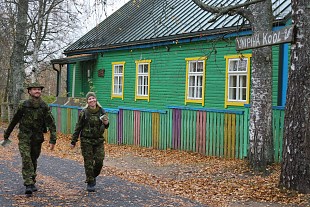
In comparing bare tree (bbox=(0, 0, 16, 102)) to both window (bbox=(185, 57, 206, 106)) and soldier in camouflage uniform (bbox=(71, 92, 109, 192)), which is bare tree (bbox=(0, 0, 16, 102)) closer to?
window (bbox=(185, 57, 206, 106))

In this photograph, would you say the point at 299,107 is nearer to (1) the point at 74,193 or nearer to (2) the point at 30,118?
(1) the point at 74,193

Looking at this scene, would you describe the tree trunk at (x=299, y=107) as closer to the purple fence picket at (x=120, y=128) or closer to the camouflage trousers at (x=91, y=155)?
the camouflage trousers at (x=91, y=155)

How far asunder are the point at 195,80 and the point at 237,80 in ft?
7.70

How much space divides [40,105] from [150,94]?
12395 millimetres

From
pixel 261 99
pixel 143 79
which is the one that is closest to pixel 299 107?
pixel 261 99

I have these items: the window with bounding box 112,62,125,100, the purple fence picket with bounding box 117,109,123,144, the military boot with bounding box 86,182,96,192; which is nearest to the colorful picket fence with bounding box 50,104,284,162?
the purple fence picket with bounding box 117,109,123,144

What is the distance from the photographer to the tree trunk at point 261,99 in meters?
10.1

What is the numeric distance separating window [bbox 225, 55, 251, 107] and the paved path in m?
7.15

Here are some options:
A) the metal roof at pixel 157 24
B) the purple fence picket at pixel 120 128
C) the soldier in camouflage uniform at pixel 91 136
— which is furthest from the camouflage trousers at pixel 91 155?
the purple fence picket at pixel 120 128

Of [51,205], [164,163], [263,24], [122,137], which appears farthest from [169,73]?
[51,205]

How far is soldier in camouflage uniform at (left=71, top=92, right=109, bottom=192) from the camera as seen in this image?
788cm

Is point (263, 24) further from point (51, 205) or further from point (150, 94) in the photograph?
point (150, 94)

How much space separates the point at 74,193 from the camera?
7688 millimetres

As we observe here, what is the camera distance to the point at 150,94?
65.7ft
